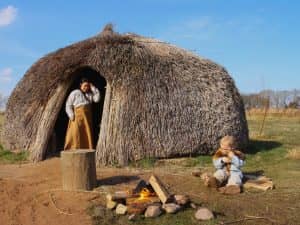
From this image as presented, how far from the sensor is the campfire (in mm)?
5961

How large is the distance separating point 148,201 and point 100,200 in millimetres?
834

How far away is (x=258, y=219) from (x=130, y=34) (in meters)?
7.38

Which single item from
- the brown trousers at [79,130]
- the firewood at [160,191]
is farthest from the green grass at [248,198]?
the brown trousers at [79,130]

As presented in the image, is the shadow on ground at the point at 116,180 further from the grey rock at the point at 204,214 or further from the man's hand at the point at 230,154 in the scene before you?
the grey rock at the point at 204,214

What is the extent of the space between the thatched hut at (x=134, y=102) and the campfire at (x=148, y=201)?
3.33 meters

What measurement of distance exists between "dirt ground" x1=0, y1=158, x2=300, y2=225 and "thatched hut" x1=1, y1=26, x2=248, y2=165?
1345 mm

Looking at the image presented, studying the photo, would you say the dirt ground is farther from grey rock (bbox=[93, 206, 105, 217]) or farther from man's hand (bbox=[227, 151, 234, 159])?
man's hand (bbox=[227, 151, 234, 159])

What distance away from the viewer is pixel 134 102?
10.0 meters

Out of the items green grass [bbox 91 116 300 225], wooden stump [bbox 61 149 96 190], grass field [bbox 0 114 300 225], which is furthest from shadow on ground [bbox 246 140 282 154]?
wooden stump [bbox 61 149 96 190]

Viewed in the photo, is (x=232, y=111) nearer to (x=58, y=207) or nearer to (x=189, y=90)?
(x=189, y=90)

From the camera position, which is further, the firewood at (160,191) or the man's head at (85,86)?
the man's head at (85,86)

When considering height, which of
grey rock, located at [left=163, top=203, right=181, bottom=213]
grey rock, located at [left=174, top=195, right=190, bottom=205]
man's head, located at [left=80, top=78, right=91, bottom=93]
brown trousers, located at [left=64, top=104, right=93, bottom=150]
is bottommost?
grey rock, located at [left=163, top=203, right=181, bottom=213]

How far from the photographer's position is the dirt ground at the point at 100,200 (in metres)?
6.00

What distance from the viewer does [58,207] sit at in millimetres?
6391
